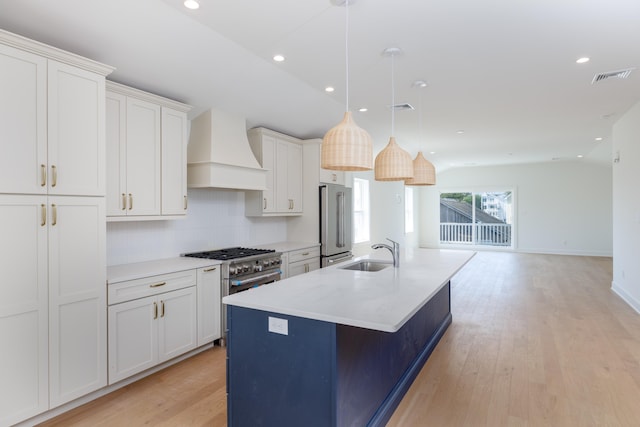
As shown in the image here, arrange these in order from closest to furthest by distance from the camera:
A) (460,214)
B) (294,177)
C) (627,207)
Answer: (627,207)
(294,177)
(460,214)

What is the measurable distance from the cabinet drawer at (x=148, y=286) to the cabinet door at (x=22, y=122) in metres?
0.86

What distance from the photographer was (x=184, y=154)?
137 inches

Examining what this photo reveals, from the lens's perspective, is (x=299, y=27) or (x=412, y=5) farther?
(x=299, y=27)

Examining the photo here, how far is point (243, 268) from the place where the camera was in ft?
12.0

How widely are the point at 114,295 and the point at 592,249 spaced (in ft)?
37.1

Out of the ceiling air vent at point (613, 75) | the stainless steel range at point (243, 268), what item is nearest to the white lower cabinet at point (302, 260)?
the stainless steel range at point (243, 268)

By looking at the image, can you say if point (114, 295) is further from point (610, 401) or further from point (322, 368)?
point (610, 401)

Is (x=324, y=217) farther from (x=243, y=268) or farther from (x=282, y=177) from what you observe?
(x=243, y=268)

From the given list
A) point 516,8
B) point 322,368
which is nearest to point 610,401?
point 322,368

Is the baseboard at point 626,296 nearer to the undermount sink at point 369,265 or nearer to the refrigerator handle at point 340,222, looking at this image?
the undermount sink at point 369,265

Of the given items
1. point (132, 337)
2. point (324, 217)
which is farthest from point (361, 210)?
point (132, 337)

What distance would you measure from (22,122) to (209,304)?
6.66ft

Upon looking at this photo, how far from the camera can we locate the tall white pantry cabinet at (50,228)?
210 centimetres

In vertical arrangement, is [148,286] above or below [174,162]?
below
